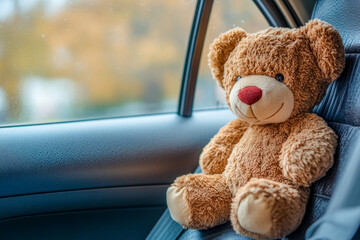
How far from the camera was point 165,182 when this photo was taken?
1602mm

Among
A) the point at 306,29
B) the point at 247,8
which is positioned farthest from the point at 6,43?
the point at 306,29

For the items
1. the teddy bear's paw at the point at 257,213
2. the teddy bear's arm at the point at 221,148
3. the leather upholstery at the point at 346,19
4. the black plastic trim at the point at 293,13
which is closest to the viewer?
the teddy bear's paw at the point at 257,213

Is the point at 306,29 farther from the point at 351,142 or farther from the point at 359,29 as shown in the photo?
the point at 351,142

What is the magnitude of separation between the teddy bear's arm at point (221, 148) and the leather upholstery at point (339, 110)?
0.59ft

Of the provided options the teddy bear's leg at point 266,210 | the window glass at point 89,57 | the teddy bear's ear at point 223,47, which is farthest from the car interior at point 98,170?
the teddy bear's leg at point 266,210

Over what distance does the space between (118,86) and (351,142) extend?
1.36m

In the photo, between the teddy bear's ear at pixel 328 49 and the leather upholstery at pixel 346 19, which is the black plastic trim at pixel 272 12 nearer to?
the leather upholstery at pixel 346 19

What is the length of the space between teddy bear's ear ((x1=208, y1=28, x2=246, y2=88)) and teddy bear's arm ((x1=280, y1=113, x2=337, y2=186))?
0.33 meters

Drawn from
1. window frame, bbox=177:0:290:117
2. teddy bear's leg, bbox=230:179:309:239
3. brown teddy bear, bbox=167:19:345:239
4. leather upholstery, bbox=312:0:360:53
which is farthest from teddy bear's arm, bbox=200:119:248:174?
window frame, bbox=177:0:290:117

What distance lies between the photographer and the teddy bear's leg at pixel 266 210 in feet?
2.56

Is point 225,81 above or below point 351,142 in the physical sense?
above

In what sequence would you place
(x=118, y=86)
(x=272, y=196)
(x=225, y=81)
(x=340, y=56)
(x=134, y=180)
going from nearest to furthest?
1. (x=272, y=196)
2. (x=340, y=56)
3. (x=225, y=81)
4. (x=134, y=180)
5. (x=118, y=86)

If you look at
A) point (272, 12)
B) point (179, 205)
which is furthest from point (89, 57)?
point (179, 205)

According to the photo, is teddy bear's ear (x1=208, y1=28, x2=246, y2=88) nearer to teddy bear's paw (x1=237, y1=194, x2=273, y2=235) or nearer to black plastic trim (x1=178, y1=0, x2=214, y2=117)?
teddy bear's paw (x1=237, y1=194, x2=273, y2=235)
